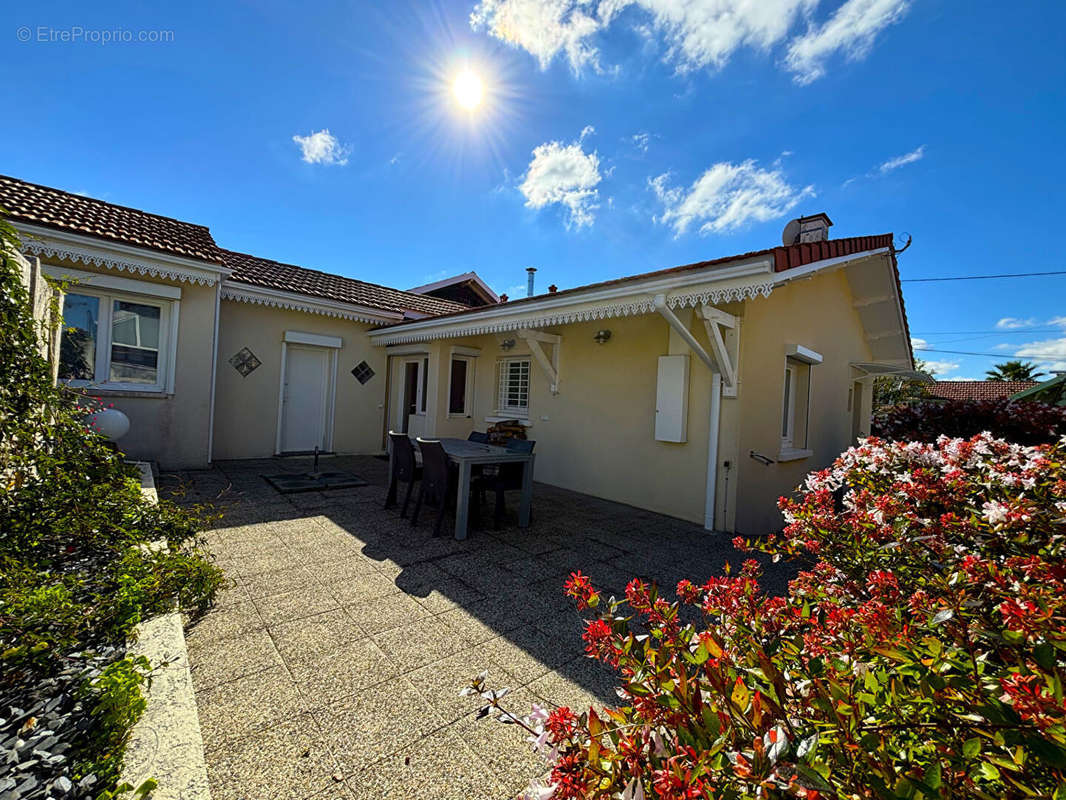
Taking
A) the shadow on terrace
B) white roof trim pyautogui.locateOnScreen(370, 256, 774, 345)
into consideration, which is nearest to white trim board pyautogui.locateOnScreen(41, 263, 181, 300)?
the shadow on terrace

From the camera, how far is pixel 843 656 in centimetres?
104

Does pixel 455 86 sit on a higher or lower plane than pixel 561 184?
lower

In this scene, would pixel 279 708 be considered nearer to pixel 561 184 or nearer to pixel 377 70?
pixel 377 70

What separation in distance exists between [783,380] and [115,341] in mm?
10897

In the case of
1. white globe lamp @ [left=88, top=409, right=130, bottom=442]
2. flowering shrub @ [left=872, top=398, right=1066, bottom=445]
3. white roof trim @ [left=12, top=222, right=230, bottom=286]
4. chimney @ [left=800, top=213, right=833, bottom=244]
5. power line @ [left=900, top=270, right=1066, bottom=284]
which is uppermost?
power line @ [left=900, top=270, right=1066, bottom=284]

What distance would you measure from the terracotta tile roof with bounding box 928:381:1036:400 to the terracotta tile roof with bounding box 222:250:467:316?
2904cm

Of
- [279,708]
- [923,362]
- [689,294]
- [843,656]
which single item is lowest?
[279,708]

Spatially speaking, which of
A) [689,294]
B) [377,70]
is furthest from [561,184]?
[689,294]

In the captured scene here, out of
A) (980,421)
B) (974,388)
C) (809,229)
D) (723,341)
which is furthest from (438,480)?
(974,388)

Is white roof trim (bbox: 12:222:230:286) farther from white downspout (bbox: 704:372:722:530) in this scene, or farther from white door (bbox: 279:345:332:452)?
white downspout (bbox: 704:372:722:530)

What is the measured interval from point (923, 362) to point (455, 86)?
105ft

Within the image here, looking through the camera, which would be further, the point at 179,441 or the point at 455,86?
the point at 179,441

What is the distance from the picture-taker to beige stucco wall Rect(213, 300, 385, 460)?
8555mm

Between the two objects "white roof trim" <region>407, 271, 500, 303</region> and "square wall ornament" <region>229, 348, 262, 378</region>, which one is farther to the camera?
"white roof trim" <region>407, 271, 500, 303</region>
